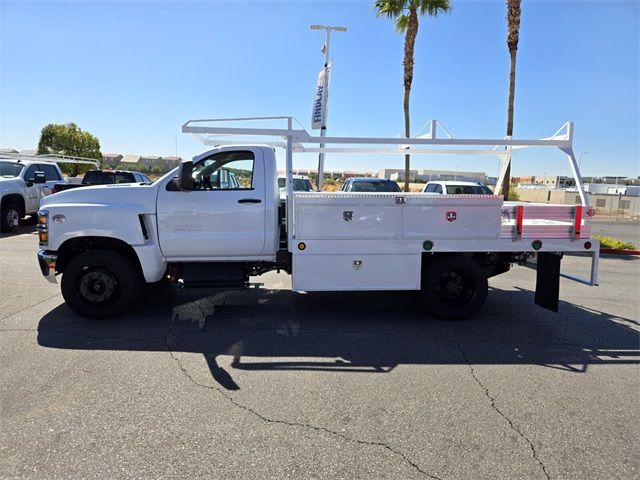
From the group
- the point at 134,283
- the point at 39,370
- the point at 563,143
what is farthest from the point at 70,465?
the point at 563,143

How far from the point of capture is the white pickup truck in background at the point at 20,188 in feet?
42.7

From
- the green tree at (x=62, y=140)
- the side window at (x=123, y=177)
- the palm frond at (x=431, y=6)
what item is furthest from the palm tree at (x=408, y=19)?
the green tree at (x=62, y=140)

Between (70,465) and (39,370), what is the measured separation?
1.70 m

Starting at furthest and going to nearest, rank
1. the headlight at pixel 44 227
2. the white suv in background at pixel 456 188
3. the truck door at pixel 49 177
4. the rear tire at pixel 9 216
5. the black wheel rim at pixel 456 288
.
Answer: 1. the truck door at pixel 49 177
2. the white suv in background at pixel 456 188
3. the rear tire at pixel 9 216
4. the black wheel rim at pixel 456 288
5. the headlight at pixel 44 227

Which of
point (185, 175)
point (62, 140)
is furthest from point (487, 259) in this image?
point (62, 140)

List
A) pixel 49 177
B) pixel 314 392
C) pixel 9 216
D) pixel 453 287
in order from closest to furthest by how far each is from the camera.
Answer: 1. pixel 314 392
2. pixel 453 287
3. pixel 9 216
4. pixel 49 177

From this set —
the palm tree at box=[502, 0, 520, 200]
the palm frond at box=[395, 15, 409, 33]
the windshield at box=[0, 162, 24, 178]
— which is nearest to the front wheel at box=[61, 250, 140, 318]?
the windshield at box=[0, 162, 24, 178]

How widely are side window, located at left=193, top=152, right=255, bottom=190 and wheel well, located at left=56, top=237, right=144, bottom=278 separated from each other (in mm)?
1174

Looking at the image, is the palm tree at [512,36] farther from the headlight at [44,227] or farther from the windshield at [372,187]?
the headlight at [44,227]

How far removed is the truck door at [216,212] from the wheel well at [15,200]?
1016cm

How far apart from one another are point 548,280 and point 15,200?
14.0 meters

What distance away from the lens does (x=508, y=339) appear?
5289 millimetres

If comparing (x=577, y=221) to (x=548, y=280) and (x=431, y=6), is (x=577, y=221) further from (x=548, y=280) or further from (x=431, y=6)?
(x=431, y=6)

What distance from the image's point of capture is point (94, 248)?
5.71 m
